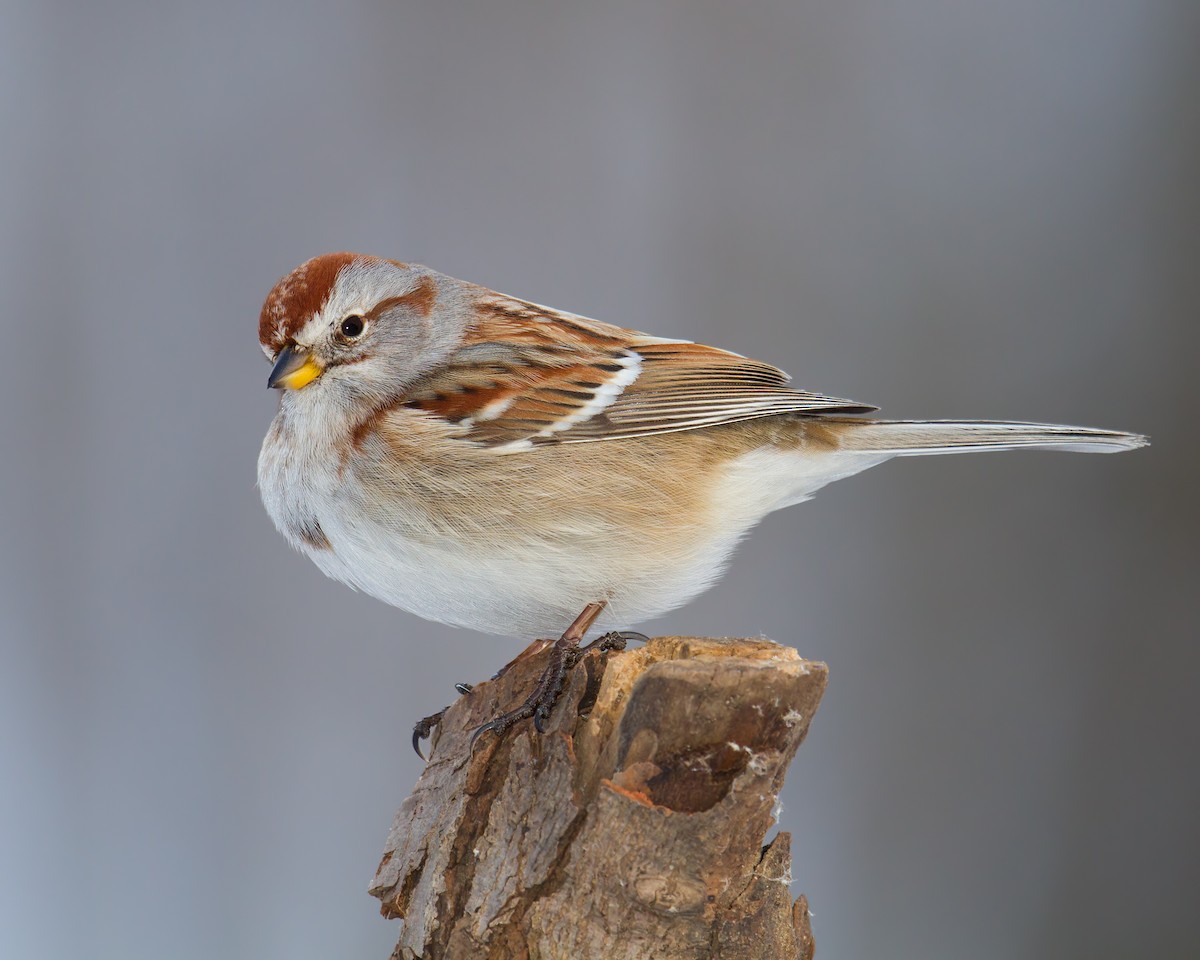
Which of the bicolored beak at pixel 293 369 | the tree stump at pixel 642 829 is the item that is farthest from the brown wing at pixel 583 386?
the tree stump at pixel 642 829

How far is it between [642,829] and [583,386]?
77 cm

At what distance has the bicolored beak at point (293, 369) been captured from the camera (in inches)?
65.5

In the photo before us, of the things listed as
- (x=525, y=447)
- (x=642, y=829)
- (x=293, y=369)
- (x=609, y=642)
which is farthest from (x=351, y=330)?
(x=642, y=829)

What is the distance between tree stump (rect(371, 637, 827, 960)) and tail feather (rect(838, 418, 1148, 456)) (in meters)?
0.62

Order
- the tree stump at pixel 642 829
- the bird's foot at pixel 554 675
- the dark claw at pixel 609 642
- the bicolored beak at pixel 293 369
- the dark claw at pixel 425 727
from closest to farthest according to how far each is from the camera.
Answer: the tree stump at pixel 642 829, the bird's foot at pixel 554 675, the dark claw at pixel 609 642, the bicolored beak at pixel 293 369, the dark claw at pixel 425 727

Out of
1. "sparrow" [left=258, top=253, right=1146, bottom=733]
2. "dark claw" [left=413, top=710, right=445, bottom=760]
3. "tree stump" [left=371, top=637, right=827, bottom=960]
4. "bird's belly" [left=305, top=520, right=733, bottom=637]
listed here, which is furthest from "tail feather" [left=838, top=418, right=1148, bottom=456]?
"dark claw" [left=413, top=710, right=445, bottom=760]

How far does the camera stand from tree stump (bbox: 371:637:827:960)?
1178mm

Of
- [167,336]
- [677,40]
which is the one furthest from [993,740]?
[167,336]

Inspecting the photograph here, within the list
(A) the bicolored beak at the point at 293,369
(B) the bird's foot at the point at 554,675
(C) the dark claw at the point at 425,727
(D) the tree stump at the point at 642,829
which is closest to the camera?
(D) the tree stump at the point at 642,829

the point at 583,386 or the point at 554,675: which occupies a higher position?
the point at 583,386

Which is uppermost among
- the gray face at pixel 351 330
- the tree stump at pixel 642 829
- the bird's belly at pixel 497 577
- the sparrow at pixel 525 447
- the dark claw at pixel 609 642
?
the gray face at pixel 351 330

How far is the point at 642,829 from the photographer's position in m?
1.19

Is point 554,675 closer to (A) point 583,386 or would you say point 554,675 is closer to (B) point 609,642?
(B) point 609,642

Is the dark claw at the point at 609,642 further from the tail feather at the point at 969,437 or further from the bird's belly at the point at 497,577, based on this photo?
the tail feather at the point at 969,437
